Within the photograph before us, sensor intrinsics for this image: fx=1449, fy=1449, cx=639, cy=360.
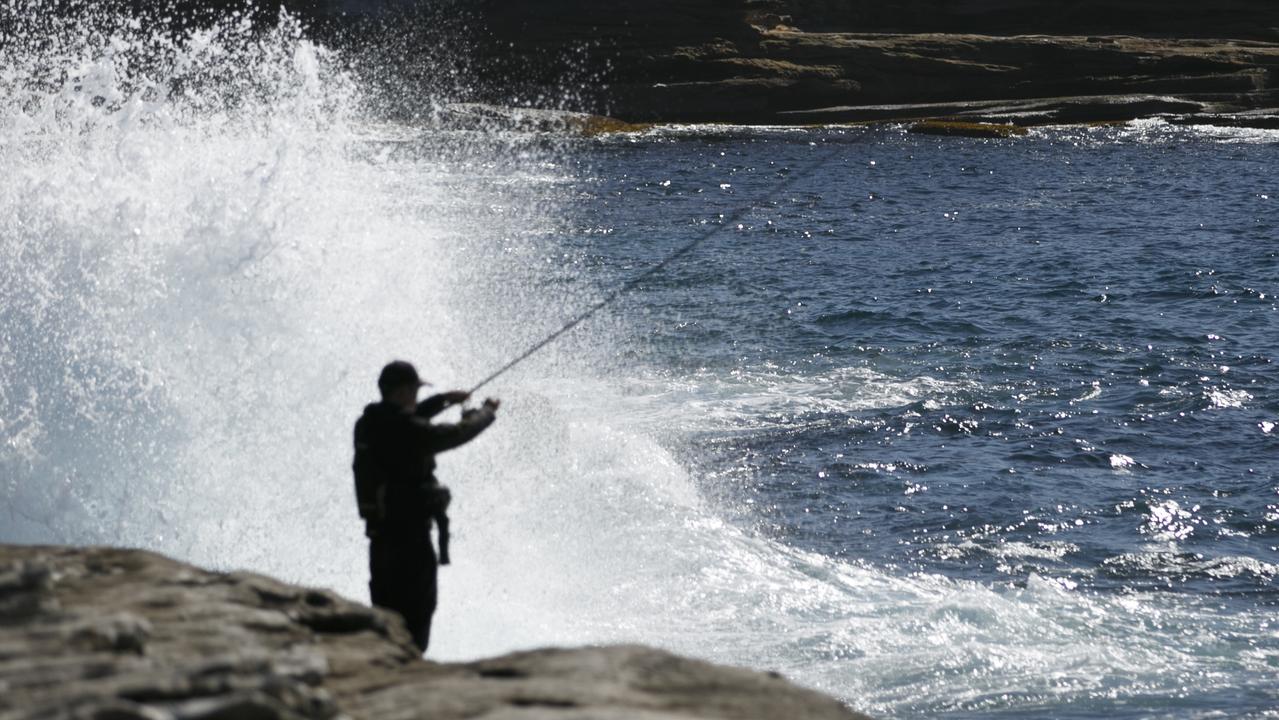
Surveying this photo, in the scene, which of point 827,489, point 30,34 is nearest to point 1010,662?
point 827,489

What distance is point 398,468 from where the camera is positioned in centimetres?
666

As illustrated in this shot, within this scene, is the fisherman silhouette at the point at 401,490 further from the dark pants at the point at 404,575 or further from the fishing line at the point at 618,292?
the fishing line at the point at 618,292

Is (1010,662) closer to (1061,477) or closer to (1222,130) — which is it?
(1061,477)

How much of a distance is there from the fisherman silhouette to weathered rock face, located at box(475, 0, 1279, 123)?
42.6 m

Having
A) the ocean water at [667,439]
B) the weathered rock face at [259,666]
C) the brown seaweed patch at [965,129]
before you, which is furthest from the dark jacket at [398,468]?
the brown seaweed patch at [965,129]

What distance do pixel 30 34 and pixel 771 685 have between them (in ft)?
159

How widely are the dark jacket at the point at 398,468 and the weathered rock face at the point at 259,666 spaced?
818 millimetres

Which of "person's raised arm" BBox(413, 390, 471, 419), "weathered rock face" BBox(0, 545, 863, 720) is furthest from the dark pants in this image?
"weathered rock face" BBox(0, 545, 863, 720)

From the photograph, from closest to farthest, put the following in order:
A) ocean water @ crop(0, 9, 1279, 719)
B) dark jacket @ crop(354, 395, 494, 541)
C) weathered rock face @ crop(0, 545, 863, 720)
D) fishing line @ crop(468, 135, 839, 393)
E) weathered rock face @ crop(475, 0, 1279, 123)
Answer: weathered rock face @ crop(0, 545, 863, 720) < dark jacket @ crop(354, 395, 494, 541) < fishing line @ crop(468, 135, 839, 393) < ocean water @ crop(0, 9, 1279, 719) < weathered rock face @ crop(475, 0, 1279, 123)

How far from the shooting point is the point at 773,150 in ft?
138

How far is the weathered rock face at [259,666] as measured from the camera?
411 centimetres

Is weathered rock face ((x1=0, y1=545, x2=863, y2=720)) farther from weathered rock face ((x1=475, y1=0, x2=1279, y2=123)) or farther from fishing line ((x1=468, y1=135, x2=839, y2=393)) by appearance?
weathered rock face ((x1=475, y1=0, x2=1279, y2=123))

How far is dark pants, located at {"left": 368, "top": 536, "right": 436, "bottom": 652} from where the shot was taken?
671 cm

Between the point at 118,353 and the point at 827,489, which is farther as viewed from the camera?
the point at 827,489
